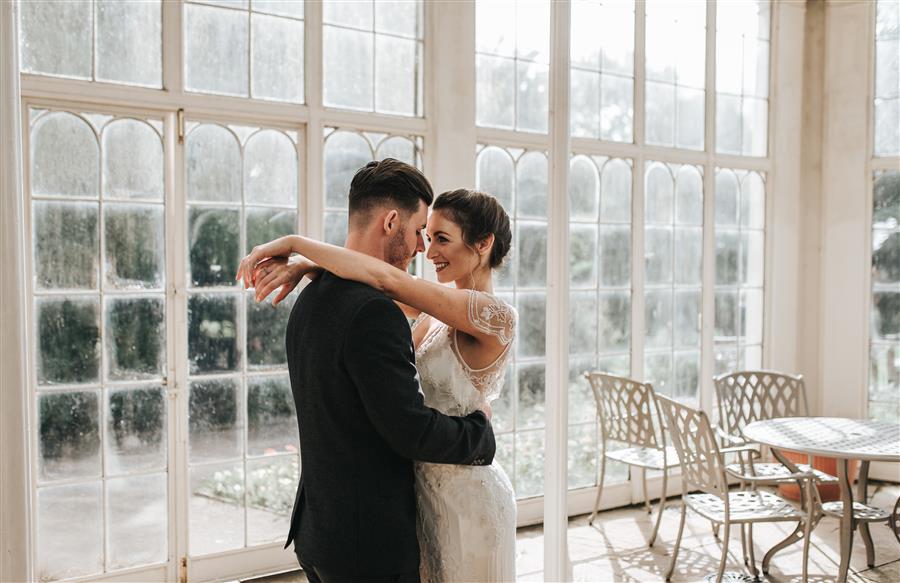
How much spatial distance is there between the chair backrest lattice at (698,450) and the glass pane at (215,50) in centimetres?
276

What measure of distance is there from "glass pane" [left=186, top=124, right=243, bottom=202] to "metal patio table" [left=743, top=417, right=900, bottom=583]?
9.95 ft

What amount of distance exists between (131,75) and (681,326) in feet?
12.8

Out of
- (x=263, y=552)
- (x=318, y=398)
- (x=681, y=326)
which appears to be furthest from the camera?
(x=681, y=326)

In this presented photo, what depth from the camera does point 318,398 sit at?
5.29 ft

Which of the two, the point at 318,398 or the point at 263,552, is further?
the point at 263,552

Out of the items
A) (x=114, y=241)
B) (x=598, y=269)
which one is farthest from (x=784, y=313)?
(x=114, y=241)

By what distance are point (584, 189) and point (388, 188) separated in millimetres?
3383

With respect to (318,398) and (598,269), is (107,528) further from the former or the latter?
(598,269)

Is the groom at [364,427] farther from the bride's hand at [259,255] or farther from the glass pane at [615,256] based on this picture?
the glass pane at [615,256]

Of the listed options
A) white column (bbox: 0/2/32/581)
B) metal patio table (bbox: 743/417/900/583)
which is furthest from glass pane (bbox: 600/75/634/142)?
white column (bbox: 0/2/32/581)

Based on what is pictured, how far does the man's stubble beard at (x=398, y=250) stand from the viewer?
1.77m

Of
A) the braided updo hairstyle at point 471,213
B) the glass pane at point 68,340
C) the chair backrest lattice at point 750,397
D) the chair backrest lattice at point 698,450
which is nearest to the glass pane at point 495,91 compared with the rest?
the chair backrest lattice at point 698,450

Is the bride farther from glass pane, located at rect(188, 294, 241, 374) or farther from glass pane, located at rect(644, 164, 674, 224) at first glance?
glass pane, located at rect(644, 164, 674, 224)

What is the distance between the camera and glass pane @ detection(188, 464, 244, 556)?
145 inches
